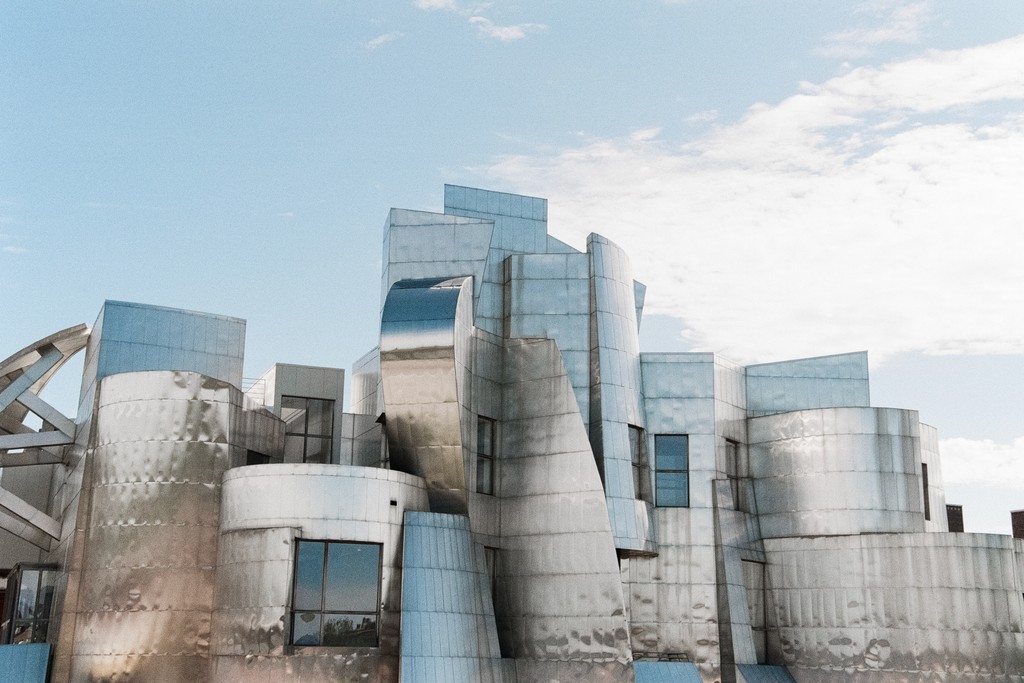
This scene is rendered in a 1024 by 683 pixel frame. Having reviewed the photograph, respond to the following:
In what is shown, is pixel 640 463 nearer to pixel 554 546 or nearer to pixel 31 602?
pixel 554 546

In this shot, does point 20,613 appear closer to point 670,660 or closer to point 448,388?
point 448,388

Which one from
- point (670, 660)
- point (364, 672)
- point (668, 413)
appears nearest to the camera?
point (364, 672)

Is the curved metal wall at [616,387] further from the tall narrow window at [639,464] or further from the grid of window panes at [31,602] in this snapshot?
the grid of window panes at [31,602]

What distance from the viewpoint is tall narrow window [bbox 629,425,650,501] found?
132ft

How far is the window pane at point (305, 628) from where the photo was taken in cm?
3127

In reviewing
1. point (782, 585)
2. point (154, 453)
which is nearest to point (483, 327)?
point (154, 453)

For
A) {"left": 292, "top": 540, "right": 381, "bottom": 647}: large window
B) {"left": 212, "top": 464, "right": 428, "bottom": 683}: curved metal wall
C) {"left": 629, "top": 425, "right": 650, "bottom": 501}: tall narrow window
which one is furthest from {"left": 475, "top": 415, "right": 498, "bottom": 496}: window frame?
{"left": 292, "top": 540, "right": 381, "bottom": 647}: large window

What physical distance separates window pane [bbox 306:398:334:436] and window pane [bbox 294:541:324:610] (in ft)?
29.5

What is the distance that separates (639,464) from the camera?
40.7m

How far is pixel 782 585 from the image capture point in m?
41.3

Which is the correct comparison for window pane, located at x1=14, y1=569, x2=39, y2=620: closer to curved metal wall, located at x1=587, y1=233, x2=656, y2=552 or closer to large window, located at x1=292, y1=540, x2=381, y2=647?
large window, located at x1=292, y1=540, x2=381, y2=647

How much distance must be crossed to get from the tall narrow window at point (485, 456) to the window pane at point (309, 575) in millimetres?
6448

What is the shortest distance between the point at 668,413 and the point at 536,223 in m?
8.60

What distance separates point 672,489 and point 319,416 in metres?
12.9
